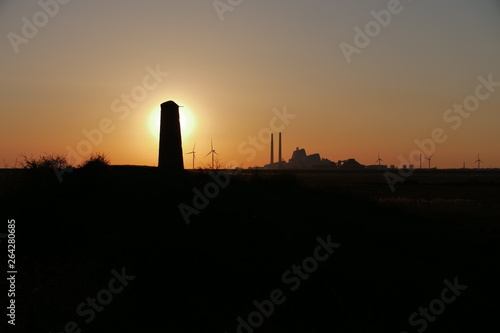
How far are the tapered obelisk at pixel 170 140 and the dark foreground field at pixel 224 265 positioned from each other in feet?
15.0

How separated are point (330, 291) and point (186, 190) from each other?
9484mm

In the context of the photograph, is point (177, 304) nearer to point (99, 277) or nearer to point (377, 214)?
point (99, 277)

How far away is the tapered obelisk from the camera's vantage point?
1085 inches

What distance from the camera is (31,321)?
43.0 ft
